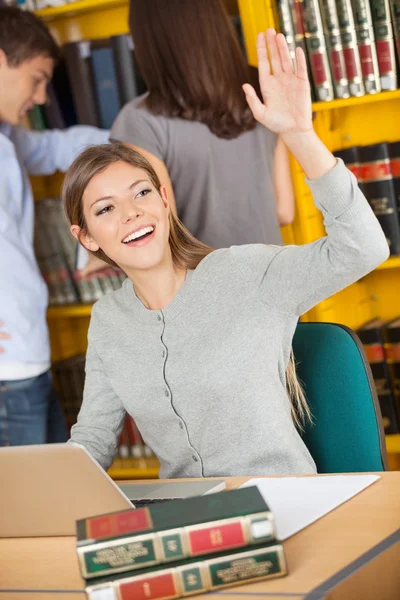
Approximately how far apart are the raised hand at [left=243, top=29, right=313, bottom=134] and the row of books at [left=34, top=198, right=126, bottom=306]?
1.48 m

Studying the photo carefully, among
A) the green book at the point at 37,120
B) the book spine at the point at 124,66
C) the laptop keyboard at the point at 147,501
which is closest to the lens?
the laptop keyboard at the point at 147,501

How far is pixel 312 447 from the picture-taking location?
163cm

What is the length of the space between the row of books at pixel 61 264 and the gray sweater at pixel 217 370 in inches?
47.6

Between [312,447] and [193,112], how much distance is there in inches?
44.3

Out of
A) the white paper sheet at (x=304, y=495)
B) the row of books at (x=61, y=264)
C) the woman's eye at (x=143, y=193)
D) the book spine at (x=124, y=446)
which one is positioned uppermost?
the woman's eye at (x=143, y=193)

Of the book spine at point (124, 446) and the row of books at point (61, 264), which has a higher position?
the row of books at point (61, 264)

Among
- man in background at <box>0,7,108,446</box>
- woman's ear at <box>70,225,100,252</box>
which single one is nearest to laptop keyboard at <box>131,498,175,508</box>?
woman's ear at <box>70,225,100,252</box>

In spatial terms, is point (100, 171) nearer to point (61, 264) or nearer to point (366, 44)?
point (366, 44)

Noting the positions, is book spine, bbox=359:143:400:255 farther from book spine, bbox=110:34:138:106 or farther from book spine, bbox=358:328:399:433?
book spine, bbox=110:34:138:106

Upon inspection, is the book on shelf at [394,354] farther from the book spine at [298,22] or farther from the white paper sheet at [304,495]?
the white paper sheet at [304,495]

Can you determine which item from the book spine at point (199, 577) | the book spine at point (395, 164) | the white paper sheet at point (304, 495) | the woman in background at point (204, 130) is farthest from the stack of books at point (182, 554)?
the book spine at point (395, 164)

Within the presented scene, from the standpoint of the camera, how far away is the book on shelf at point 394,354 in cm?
269

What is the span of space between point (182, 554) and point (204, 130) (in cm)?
163

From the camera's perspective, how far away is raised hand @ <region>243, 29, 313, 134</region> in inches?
56.3
